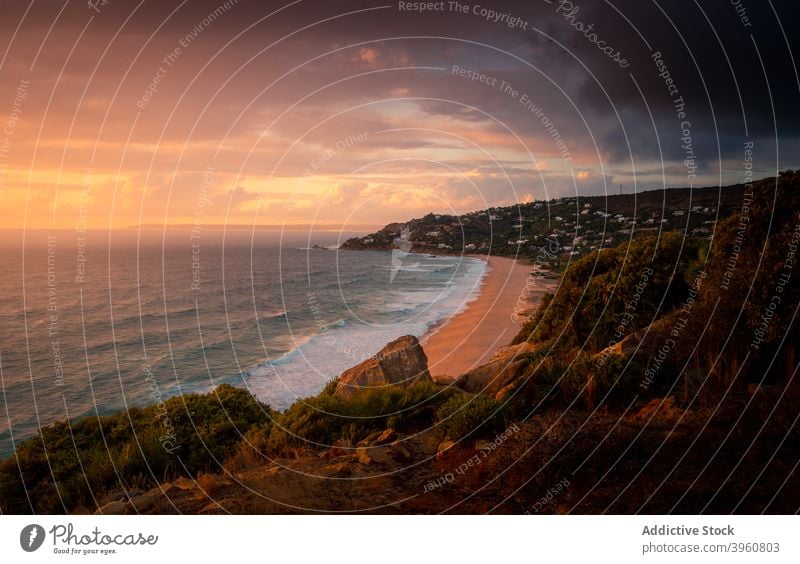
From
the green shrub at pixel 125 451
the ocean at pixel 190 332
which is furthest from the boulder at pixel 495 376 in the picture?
the ocean at pixel 190 332

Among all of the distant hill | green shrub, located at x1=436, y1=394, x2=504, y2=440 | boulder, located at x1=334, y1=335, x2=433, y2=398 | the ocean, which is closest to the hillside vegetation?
green shrub, located at x1=436, y1=394, x2=504, y2=440

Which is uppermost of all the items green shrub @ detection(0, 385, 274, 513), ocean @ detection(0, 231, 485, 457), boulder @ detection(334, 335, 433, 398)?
boulder @ detection(334, 335, 433, 398)

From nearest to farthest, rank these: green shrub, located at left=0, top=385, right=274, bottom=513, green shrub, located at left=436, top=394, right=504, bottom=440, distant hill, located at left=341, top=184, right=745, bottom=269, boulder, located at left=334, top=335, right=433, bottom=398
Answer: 1. green shrub, located at left=436, top=394, right=504, bottom=440
2. green shrub, located at left=0, top=385, right=274, bottom=513
3. boulder, located at left=334, top=335, right=433, bottom=398
4. distant hill, located at left=341, top=184, right=745, bottom=269

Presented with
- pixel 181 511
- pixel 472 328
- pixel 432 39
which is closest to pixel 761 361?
pixel 432 39

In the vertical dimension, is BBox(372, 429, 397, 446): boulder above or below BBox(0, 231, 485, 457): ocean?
above

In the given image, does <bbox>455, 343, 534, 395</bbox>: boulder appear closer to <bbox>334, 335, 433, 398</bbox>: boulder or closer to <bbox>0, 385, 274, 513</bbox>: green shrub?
<bbox>334, 335, 433, 398</bbox>: boulder

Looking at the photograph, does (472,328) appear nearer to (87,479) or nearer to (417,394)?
(417,394)
